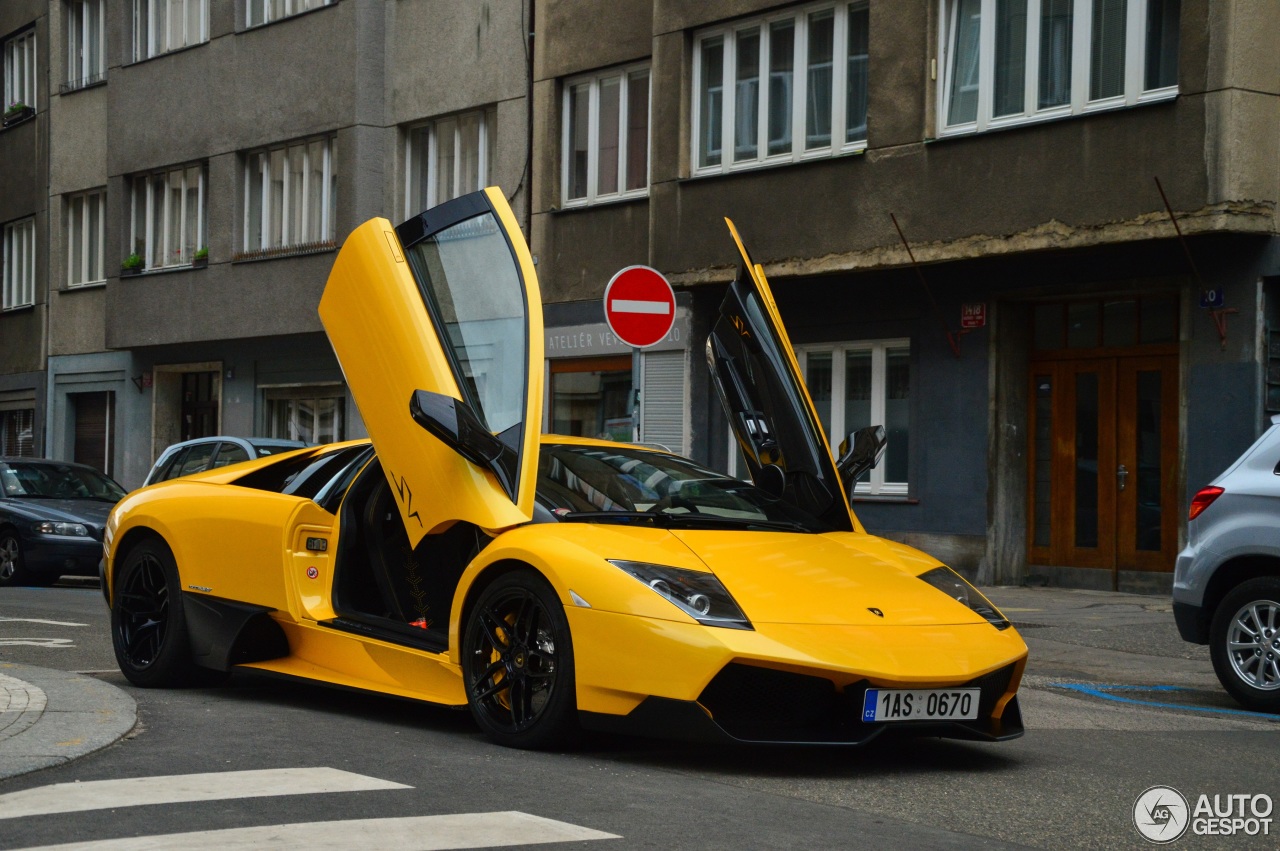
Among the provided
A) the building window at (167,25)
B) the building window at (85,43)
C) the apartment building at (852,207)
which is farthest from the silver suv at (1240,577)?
the building window at (85,43)

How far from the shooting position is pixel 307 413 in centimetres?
2805

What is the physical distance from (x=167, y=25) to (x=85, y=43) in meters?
3.75

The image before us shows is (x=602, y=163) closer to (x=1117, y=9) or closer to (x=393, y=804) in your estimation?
(x=1117, y=9)

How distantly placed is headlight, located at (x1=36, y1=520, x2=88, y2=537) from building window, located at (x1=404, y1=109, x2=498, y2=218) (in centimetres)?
780

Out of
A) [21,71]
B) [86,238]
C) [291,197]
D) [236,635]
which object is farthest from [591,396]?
[21,71]

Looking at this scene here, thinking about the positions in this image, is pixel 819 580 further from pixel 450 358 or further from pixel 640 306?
pixel 640 306

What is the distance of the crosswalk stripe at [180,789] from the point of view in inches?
209

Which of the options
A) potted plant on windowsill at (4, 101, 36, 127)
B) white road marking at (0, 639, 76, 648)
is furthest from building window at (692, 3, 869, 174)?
potted plant on windowsill at (4, 101, 36, 127)

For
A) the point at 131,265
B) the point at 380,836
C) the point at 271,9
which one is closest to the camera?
the point at 380,836

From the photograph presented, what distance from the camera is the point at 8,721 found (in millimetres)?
6867

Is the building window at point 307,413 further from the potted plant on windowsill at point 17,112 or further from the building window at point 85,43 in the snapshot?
the potted plant on windowsill at point 17,112

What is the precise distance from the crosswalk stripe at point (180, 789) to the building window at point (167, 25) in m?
25.0

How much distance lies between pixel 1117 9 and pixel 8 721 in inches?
480

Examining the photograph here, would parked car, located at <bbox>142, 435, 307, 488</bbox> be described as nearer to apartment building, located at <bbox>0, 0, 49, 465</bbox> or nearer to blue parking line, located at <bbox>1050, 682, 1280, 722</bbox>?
blue parking line, located at <bbox>1050, 682, 1280, 722</bbox>
